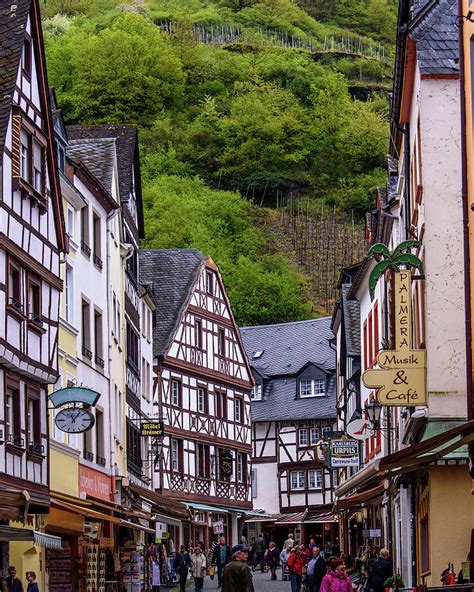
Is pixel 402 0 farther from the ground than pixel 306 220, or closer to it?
closer to it

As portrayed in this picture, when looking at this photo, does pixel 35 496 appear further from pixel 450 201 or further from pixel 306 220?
pixel 306 220

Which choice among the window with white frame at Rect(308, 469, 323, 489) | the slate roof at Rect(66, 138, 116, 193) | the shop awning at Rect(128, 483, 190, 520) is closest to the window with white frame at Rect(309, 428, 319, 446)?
the window with white frame at Rect(308, 469, 323, 489)

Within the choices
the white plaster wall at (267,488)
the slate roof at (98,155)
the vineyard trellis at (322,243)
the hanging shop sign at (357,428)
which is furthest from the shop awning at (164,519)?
the vineyard trellis at (322,243)

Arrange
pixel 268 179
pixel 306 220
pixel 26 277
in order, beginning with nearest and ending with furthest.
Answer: pixel 26 277 → pixel 306 220 → pixel 268 179

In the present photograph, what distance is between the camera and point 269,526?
67.6 meters

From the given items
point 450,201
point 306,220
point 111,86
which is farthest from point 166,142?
point 450,201

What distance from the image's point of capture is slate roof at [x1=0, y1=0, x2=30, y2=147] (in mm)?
24312

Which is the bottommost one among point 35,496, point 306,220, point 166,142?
point 35,496

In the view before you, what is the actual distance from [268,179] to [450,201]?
100615 millimetres

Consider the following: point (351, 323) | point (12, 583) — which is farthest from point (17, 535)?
point (351, 323)

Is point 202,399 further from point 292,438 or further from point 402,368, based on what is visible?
point 402,368

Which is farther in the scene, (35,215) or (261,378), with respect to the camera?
(261,378)

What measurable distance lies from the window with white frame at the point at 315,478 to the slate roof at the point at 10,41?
42.7 metres

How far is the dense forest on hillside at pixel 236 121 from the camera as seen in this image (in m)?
101
